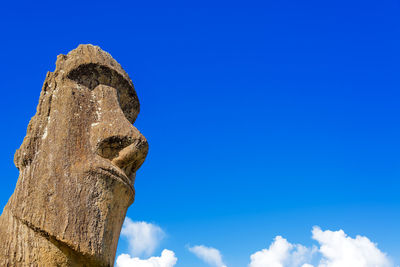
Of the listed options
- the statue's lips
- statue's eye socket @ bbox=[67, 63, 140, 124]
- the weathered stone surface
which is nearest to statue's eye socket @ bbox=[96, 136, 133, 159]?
the weathered stone surface

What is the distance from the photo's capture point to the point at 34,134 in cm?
541

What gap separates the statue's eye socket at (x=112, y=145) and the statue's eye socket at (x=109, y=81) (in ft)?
3.55

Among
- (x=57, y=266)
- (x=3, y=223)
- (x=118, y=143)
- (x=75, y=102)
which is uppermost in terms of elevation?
(x=75, y=102)

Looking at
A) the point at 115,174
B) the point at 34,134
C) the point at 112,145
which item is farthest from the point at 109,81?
the point at 115,174

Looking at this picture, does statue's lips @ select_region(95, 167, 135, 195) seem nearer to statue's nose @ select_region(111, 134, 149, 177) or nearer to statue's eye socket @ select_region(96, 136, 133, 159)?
statue's nose @ select_region(111, 134, 149, 177)

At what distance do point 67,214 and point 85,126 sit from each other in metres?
1.32

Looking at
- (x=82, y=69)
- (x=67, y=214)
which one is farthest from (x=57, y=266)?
(x=82, y=69)

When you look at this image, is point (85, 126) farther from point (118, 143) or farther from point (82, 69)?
point (82, 69)

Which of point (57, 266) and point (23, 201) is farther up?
point (23, 201)

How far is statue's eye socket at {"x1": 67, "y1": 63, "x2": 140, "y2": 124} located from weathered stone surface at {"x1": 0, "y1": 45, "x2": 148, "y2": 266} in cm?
1

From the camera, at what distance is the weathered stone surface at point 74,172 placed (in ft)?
15.2

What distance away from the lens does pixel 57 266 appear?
4602 millimetres

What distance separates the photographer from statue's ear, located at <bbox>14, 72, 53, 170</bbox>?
528 cm

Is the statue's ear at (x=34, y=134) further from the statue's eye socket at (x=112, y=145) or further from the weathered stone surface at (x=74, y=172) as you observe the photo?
the statue's eye socket at (x=112, y=145)
